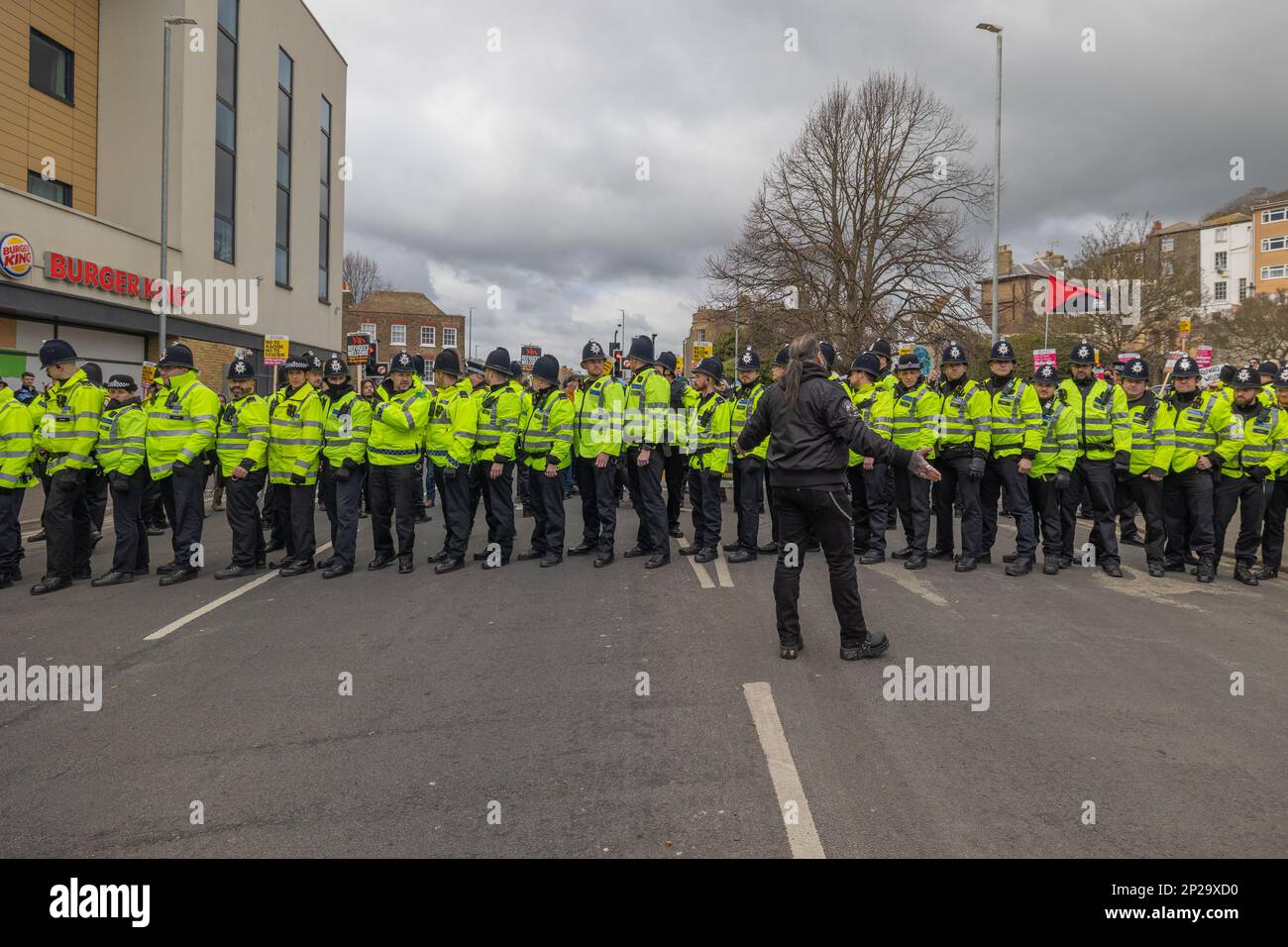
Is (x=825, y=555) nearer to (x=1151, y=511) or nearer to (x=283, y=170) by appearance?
(x=1151, y=511)

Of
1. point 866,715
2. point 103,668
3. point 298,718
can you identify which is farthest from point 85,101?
point 866,715

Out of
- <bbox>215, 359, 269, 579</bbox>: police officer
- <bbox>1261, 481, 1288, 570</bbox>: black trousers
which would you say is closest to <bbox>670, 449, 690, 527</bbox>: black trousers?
<bbox>215, 359, 269, 579</bbox>: police officer

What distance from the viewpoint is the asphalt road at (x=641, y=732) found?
3434 mm

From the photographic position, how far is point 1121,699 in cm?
494

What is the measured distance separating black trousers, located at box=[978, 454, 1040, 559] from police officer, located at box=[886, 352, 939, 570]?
1.61 feet

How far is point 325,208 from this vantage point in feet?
123

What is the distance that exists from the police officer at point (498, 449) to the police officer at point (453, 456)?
0.19m

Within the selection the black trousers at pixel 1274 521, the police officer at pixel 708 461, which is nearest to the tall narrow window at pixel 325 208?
the police officer at pixel 708 461

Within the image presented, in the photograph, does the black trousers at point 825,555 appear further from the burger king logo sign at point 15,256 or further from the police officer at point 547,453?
the burger king logo sign at point 15,256

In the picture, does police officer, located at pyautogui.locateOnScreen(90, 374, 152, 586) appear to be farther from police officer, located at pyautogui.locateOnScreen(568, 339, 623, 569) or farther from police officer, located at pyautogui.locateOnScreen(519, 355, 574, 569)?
police officer, located at pyautogui.locateOnScreen(568, 339, 623, 569)

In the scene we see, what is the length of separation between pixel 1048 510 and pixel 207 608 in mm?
8384

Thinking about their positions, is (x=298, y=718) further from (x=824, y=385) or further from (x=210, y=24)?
(x=210, y=24)

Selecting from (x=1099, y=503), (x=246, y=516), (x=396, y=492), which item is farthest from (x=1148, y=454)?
(x=246, y=516)

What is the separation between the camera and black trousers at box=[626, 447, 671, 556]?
9172 mm
